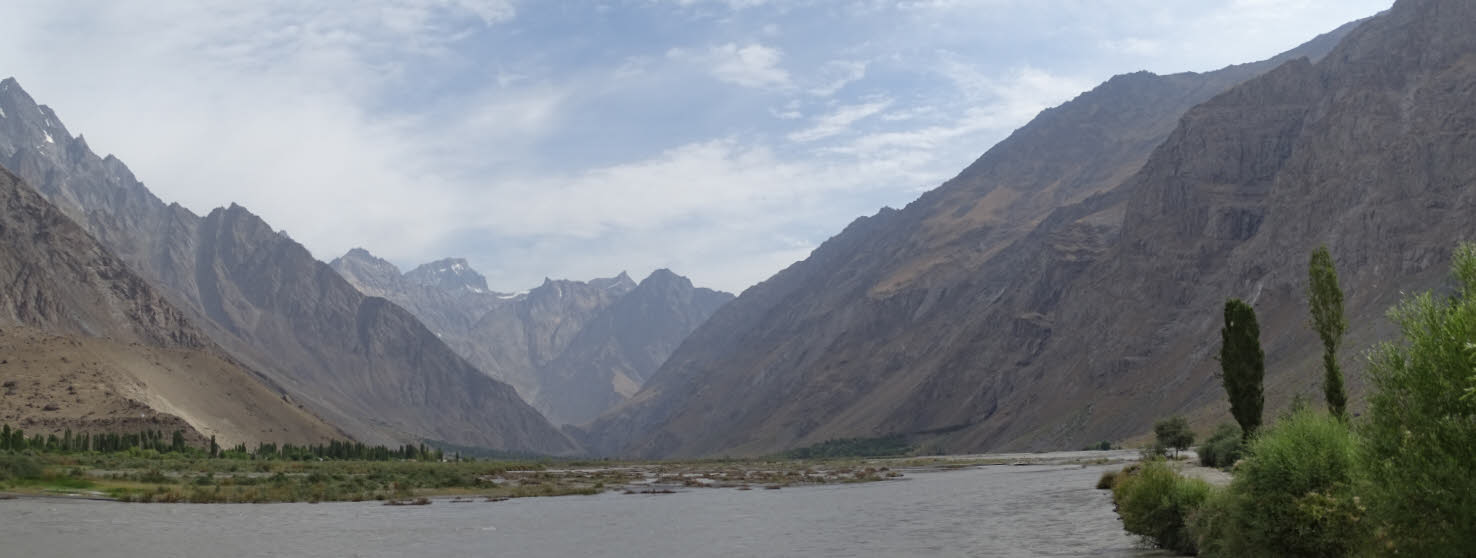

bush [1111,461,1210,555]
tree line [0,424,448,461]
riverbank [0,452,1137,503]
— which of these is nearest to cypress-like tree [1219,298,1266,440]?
bush [1111,461,1210,555]

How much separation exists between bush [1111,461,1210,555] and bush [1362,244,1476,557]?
18.0 m

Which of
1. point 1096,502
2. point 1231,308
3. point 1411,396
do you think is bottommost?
point 1096,502

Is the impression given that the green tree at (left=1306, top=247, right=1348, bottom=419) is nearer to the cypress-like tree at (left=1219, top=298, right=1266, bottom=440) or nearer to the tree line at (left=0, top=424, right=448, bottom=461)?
the cypress-like tree at (left=1219, top=298, right=1266, bottom=440)

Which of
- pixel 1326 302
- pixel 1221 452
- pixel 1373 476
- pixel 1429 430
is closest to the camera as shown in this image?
pixel 1429 430

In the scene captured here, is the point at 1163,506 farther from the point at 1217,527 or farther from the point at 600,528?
the point at 600,528

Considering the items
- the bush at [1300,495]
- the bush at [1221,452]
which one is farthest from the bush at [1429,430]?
the bush at [1221,452]

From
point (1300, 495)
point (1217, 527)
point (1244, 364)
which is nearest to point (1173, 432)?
point (1244, 364)

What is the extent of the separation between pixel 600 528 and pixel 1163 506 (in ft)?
119

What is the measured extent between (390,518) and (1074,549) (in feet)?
149

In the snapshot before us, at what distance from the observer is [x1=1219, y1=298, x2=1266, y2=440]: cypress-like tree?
5728 centimetres

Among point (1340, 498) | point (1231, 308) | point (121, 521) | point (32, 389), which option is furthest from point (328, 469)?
point (1340, 498)

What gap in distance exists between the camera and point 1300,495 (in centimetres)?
2616

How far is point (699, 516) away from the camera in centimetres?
7556

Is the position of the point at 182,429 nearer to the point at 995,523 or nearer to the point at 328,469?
the point at 328,469
